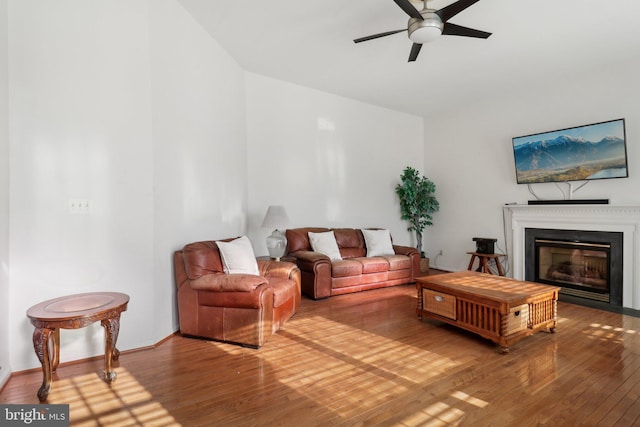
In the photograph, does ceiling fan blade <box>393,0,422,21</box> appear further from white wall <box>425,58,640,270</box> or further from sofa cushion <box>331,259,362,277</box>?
white wall <box>425,58,640,270</box>

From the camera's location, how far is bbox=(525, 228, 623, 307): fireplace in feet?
13.2

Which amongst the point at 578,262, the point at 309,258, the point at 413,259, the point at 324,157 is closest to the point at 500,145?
the point at 578,262

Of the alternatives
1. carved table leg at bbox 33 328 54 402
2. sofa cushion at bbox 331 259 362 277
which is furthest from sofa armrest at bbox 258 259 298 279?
carved table leg at bbox 33 328 54 402

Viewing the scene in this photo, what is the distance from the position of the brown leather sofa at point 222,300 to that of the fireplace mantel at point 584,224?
3.91 meters

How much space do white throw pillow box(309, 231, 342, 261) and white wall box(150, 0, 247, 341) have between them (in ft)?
3.63

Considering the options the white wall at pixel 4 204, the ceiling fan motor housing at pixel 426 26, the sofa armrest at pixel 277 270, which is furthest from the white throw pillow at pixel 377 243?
the white wall at pixel 4 204

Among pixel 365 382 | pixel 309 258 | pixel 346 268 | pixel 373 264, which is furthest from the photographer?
pixel 373 264

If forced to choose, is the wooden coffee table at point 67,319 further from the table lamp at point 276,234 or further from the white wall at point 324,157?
the white wall at point 324,157

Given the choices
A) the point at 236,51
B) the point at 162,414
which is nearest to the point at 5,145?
the point at 162,414

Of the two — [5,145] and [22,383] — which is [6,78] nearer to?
[5,145]

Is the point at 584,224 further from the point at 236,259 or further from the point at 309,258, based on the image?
the point at 236,259

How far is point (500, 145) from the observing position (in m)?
5.38

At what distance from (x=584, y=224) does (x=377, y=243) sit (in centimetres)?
281

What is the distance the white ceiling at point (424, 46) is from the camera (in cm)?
307
